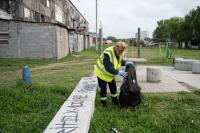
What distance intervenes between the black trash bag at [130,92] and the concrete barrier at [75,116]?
716 mm

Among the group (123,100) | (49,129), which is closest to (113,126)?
(123,100)

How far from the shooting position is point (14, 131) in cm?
294

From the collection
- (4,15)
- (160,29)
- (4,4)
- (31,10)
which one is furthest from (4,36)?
(160,29)

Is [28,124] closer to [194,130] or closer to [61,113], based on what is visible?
[61,113]

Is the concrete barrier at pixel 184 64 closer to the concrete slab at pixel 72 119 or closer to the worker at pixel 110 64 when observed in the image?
the worker at pixel 110 64

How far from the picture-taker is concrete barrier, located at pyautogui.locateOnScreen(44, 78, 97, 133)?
7.88 feet

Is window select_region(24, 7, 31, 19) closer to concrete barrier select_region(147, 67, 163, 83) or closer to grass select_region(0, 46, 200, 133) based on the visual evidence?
grass select_region(0, 46, 200, 133)

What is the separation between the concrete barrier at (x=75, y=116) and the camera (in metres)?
2.40

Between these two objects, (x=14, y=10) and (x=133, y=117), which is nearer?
(x=133, y=117)

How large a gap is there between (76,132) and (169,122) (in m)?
1.87

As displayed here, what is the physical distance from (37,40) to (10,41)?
226cm

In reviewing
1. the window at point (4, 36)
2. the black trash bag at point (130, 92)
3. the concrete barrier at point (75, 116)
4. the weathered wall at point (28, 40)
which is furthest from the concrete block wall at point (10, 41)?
the black trash bag at point (130, 92)

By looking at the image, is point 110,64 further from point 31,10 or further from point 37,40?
point 31,10

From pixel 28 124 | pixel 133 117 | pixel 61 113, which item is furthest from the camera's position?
pixel 133 117
